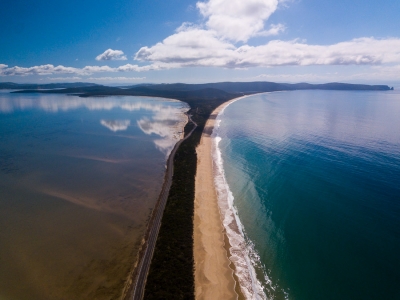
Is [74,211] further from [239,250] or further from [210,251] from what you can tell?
[239,250]

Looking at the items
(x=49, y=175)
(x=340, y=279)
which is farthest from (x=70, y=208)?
(x=340, y=279)

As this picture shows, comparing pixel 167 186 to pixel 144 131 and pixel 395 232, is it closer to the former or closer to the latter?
pixel 395 232

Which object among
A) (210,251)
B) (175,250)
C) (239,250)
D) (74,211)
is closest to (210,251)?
(210,251)

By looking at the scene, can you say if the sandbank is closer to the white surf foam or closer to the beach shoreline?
the beach shoreline

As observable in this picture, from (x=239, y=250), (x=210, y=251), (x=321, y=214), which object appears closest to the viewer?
(x=210, y=251)

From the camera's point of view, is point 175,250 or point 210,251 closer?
point 175,250

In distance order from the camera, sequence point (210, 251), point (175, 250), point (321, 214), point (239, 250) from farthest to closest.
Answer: point (321, 214)
point (239, 250)
point (210, 251)
point (175, 250)
